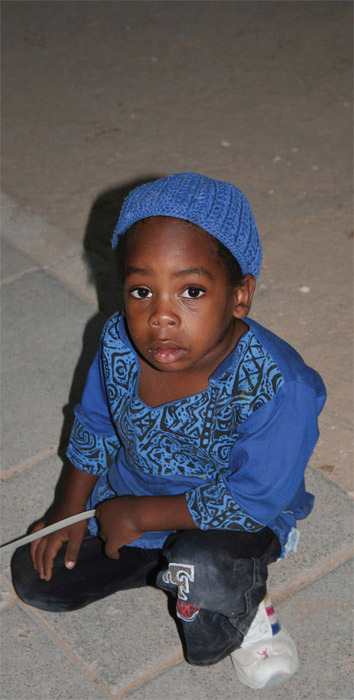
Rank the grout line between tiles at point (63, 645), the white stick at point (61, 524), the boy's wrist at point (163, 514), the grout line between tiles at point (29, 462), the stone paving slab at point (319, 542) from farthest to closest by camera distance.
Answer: the grout line between tiles at point (29, 462), the stone paving slab at point (319, 542), the white stick at point (61, 524), the grout line between tiles at point (63, 645), the boy's wrist at point (163, 514)

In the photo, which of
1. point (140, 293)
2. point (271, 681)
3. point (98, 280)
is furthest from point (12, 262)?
point (271, 681)

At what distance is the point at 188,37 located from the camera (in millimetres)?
6148

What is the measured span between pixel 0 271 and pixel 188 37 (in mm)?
3065

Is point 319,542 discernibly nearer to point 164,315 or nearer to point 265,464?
point 265,464

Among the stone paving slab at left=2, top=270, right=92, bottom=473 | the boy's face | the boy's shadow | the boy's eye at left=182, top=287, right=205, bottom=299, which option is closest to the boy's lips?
the boy's face

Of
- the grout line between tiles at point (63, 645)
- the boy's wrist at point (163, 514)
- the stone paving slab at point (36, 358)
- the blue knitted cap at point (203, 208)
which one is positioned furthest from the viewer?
the stone paving slab at point (36, 358)

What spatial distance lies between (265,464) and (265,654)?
0.54 meters

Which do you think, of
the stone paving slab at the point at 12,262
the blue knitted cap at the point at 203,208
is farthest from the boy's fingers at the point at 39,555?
the stone paving slab at the point at 12,262

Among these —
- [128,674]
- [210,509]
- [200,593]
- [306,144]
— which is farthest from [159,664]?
[306,144]

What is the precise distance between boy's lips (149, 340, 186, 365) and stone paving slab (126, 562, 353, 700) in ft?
2.78

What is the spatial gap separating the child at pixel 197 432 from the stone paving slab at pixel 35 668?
9 centimetres

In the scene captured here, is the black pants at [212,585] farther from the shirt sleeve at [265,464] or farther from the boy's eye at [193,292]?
the boy's eye at [193,292]

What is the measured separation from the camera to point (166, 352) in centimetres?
190

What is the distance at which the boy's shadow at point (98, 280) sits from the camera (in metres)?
3.08
